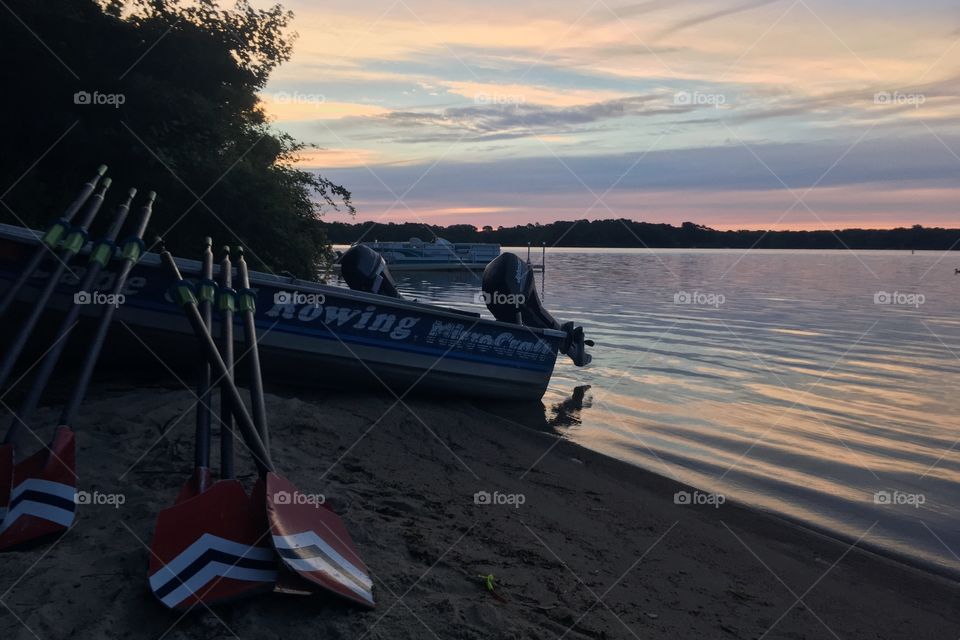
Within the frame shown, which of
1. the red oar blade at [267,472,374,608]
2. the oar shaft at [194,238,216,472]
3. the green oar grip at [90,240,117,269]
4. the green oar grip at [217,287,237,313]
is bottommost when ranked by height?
the red oar blade at [267,472,374,608]

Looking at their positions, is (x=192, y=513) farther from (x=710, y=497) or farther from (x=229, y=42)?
(x=229, y=42)

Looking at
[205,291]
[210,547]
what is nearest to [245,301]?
[205,291]

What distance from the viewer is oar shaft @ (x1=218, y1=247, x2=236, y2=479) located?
475cm

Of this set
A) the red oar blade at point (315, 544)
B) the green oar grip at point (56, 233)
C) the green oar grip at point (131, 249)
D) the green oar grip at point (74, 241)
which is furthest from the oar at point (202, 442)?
the green oar grip at point (56, 233)

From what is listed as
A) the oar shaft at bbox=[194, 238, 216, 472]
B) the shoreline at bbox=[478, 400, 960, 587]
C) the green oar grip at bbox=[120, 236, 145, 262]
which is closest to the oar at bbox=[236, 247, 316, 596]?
the oar shaft at bbox=[194, 238, 216, 472]

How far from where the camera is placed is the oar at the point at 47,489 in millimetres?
4199

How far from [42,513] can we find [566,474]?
5026 mm

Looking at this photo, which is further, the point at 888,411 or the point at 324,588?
the point at 888,411

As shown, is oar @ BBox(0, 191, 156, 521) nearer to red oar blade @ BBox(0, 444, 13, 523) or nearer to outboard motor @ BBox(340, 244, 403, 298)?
red oar blade @ BBox(0, 444, 13, 523)

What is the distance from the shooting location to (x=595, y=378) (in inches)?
590

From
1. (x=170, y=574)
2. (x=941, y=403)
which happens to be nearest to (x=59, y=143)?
(x=170, y=574)

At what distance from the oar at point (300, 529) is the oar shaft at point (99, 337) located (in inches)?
34.8

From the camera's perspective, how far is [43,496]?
4.41m

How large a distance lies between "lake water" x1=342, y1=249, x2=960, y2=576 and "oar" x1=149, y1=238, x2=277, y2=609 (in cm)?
566
